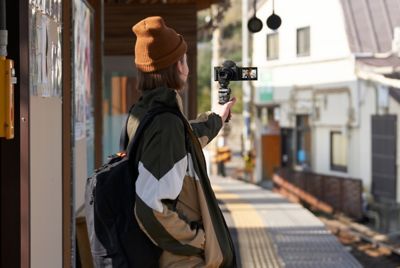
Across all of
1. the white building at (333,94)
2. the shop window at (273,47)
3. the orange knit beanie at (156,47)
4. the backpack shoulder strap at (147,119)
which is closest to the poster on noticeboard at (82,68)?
the orange knit beanie at (156,47)

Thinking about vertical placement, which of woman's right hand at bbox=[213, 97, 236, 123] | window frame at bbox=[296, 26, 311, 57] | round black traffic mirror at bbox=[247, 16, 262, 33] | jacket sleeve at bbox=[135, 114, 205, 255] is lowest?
jacket sleeve at bbox=[135, 114, 205, 255]

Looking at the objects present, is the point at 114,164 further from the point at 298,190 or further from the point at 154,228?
the point at 298,190

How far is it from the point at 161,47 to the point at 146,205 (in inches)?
18.9

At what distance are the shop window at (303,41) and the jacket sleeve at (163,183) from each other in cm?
1744

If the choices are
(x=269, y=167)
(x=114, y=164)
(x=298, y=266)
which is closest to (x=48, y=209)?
(x=114, y=164)

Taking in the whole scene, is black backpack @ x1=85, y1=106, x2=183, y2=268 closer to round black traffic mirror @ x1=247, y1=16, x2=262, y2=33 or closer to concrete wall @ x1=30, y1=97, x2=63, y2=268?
concrete wall @ x1=30, y1=97, x2=63, y2=268

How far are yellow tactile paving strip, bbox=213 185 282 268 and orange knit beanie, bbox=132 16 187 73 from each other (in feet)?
17.0

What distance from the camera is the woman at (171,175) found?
2393 millimetres

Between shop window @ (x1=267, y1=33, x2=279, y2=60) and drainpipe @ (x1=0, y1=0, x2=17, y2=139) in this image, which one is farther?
shop window @ (x1=267, y1=33, x2=279, y2=60)

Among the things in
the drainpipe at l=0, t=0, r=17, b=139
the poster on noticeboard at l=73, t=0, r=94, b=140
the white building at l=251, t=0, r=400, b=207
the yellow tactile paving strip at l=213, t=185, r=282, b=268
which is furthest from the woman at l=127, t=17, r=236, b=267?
the white building at l=251, t=0, r=400, b=207

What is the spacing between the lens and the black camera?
9.70ft

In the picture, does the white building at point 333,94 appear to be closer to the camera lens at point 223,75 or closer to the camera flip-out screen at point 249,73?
the camera flip-out screen at point 249,73

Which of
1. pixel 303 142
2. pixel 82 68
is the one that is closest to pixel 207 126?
pixel 82 68

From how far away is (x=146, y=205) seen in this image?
238 cm
